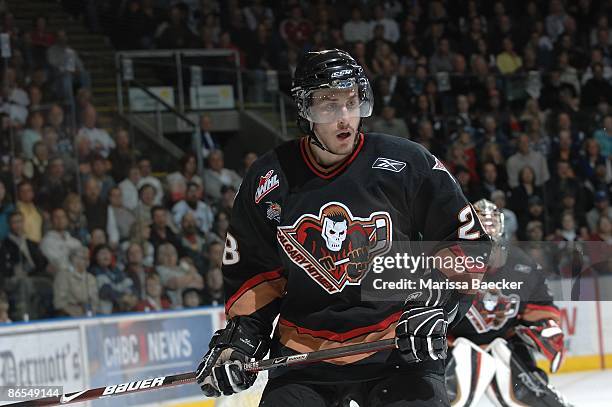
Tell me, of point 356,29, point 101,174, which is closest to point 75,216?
point 101,174

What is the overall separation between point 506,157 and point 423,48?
223 cm

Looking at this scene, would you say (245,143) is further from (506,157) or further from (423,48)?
(423,48)

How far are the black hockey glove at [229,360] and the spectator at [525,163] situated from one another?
5.10 metres

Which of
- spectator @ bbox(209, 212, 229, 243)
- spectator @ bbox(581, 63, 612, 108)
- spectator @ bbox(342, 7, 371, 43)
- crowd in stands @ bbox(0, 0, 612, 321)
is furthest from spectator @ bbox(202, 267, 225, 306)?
spectator @ bbox(342, 7, 371, 43)

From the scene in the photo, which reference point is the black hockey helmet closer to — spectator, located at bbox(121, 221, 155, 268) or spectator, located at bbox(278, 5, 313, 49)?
spectator, located at bbox(121, 221, 155, 268)

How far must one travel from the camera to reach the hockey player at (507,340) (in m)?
4.17

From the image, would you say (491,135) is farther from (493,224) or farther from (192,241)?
(493,224)

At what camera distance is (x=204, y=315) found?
A: 6348 millimetres

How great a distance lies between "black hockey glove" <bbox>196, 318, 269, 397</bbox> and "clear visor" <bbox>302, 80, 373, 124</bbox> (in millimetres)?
541

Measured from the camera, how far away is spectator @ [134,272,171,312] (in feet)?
20.2

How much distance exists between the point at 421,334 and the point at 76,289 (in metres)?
3.61

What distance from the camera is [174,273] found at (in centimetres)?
636

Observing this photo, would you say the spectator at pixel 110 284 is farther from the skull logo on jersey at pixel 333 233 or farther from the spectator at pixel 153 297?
the skull logo on jersey at pixel 333 233

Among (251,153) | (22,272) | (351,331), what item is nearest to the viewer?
(351,331)
